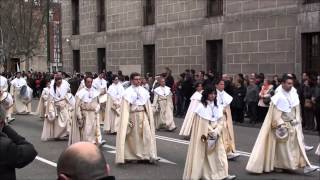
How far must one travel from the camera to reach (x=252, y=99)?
1688 cm

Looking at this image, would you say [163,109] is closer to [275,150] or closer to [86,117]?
[86,117]

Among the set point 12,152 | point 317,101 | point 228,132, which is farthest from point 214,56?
point 12,152

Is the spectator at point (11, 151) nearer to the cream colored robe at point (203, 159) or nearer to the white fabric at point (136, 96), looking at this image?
the cream colored robe at point (203, 159)

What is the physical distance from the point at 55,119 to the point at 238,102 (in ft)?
19.3

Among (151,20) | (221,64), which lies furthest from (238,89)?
(151,20)

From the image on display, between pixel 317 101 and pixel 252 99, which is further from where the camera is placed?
pixel 252 99

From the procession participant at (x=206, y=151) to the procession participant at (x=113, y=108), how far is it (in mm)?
6838

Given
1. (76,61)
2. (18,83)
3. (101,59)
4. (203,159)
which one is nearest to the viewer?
(203,159)

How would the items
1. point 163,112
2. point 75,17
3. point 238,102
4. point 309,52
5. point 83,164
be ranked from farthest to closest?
point 75,17, point 309,52, point 238,102, point 163,112, point 83,164

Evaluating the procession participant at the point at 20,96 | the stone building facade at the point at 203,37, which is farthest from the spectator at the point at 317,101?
the procession participant at the point at 20,96

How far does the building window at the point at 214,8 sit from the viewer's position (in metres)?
22.9

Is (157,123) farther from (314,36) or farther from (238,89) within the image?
(314,36)

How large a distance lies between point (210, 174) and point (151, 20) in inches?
794

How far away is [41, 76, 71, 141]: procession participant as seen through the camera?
14.1m
